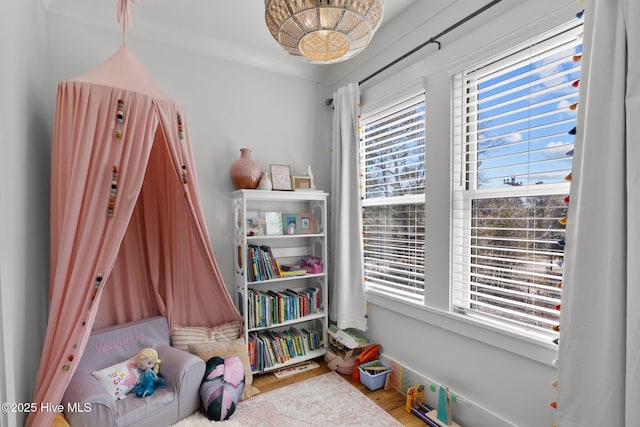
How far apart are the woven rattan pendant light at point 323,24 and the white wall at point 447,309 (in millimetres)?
871

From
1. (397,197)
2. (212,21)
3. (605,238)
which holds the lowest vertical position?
(605,238)

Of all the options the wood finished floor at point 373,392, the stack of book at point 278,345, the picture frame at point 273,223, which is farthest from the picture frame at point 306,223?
the wood finished floor at point 373,392

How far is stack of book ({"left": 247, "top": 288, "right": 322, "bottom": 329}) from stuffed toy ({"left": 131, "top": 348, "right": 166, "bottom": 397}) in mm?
715

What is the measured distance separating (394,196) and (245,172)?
4.01ft

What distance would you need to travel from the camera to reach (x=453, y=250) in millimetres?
2004

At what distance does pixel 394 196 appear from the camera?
2.50 metres

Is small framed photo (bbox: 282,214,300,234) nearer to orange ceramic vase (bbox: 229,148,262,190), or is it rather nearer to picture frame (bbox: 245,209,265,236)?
picture frame (bbox: 245,209,265,236)

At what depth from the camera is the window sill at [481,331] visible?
5.02 ft

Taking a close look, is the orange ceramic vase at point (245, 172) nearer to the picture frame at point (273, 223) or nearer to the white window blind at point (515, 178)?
the picture frame at point (273, 223)

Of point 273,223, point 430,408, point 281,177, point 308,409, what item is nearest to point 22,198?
point 273,223

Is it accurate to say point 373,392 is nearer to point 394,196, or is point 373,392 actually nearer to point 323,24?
point 394,196

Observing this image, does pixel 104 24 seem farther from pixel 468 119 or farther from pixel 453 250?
pixel 453 250

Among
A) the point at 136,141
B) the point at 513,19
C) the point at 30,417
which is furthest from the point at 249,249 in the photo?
the point at 513,19

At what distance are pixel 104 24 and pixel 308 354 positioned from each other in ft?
10.0
